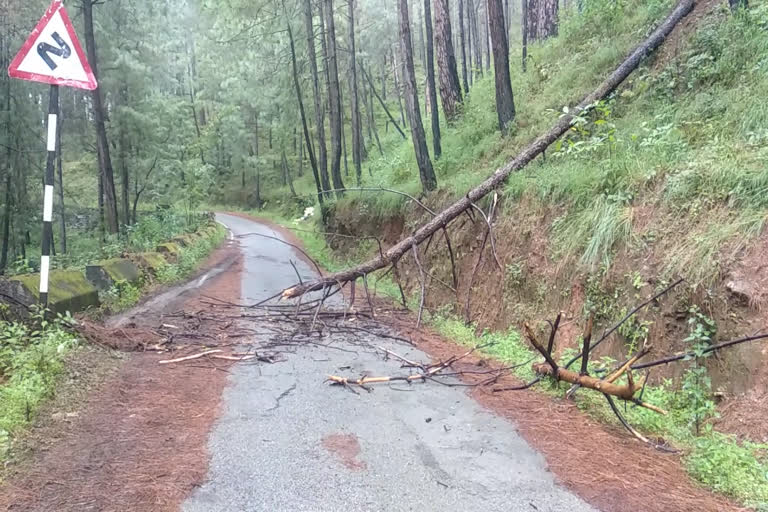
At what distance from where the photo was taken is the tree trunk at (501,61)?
1084cm

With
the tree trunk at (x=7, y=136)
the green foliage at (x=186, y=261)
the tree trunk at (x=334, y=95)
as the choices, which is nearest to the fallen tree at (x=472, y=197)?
the green foliage at (x=186, y=261)

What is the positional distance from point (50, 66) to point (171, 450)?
457 cm

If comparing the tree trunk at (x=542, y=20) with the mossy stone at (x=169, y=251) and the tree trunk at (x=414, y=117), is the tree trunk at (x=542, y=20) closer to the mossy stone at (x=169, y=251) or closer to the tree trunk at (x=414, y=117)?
the tree trunk at (x=414, y=117)

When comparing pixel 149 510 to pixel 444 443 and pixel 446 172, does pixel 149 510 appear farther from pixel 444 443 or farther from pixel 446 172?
pixel 446 172

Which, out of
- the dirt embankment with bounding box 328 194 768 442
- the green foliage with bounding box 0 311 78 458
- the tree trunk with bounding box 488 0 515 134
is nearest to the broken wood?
the green foliage with bounding box 0 311 78 458

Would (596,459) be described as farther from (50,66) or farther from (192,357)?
(50,66)

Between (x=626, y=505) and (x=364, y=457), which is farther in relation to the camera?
(x=364, y=457)

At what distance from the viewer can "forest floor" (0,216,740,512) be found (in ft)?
10.3

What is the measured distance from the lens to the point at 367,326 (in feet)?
26.1

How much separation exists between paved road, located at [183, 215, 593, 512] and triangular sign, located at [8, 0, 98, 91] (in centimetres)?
387

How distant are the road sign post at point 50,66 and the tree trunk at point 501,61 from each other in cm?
808

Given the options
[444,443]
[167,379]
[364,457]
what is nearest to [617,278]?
[444,443]

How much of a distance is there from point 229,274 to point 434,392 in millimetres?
9381

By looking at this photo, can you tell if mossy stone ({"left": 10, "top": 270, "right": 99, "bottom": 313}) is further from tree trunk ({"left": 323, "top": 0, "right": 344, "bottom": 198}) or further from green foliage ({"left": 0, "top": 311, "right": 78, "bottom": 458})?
tree trunk ({"left": 323, "top": 0, "right": 344, "bottom": 198})
